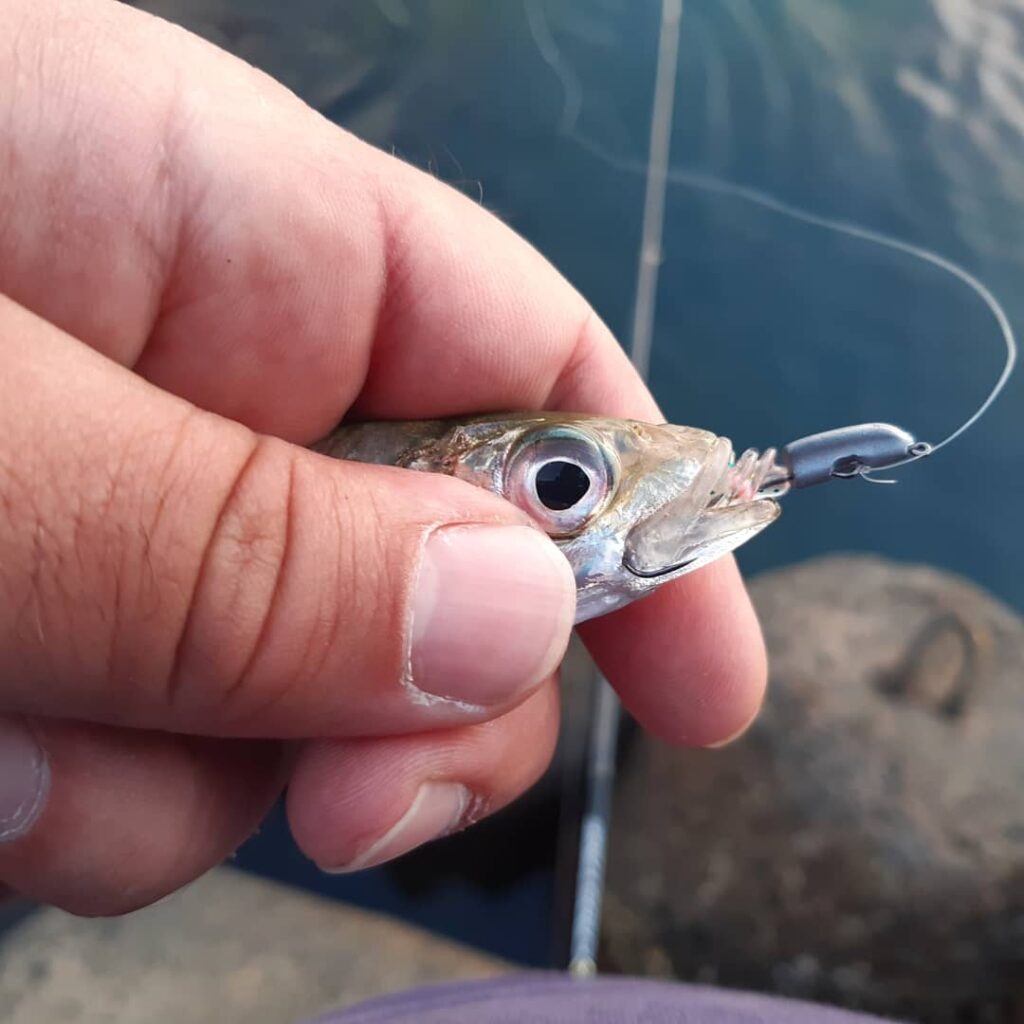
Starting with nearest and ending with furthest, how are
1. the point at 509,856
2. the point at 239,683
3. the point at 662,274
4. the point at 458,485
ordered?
the point at 239,683 < the point at 458,485 < the point at 509,856 < the point at 662,274

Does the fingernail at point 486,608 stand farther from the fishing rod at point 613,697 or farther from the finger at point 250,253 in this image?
the fishing rod at point 613,697

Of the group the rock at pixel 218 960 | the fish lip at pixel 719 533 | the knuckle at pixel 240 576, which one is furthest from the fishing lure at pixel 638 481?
the rock at pixel 218 960

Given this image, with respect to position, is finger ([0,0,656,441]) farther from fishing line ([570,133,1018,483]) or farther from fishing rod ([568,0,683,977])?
fishing line ([570,133,1018,483])

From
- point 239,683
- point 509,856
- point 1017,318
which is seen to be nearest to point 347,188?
point 239,683

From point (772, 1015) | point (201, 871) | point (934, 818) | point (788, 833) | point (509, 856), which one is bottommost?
point (509, 856)

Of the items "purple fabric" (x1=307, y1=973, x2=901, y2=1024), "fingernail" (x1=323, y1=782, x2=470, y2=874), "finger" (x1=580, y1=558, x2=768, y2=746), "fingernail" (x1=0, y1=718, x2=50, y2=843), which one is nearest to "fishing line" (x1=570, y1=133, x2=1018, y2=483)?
"finger" (x1=580, y1=558, x2=768, y2=746)

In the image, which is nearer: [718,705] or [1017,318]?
[718,705]

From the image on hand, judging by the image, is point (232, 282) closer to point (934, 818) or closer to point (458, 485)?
point (458, 485)
